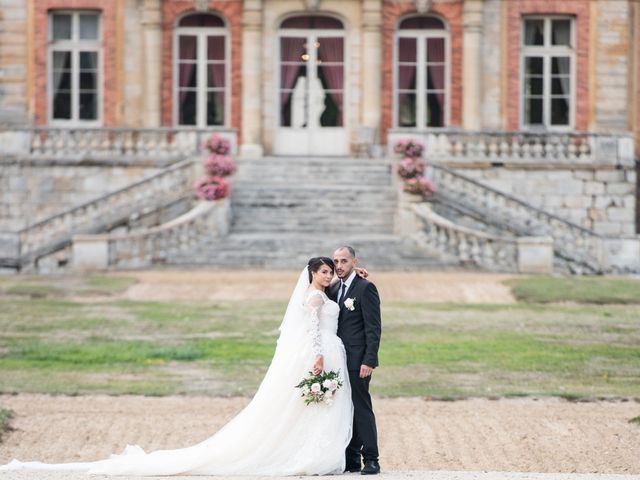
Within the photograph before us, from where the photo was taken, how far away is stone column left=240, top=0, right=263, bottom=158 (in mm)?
32469

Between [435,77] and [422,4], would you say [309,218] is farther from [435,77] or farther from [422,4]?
[422,4]

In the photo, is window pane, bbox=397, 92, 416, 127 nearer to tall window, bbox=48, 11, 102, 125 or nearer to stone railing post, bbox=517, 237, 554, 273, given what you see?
tall window, bbox=48, 11, 102, 125

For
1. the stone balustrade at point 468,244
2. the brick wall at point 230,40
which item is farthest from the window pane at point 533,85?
the stone balustrade at point 468,244

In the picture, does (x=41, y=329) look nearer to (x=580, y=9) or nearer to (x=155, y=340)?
(x=155, y=340)

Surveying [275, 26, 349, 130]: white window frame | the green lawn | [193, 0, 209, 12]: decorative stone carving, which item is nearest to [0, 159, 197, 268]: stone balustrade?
the green lawn

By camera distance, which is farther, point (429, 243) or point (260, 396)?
point (429, 243)

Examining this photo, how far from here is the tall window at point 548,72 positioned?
3312 cm

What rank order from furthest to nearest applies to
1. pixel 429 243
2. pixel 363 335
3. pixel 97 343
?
pixel 429 243 → pixel 97 343 → pixel 363 335

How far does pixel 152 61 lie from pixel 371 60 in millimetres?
4544

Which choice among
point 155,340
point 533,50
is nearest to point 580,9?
point 533,50

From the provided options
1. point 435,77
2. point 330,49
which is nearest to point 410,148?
point 435,77

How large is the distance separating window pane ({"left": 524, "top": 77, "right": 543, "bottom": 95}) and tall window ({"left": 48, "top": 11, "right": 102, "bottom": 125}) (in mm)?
9006

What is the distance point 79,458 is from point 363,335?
3.15 metres

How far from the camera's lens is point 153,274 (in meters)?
25.0
